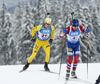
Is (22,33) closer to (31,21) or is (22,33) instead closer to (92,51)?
(31,21)

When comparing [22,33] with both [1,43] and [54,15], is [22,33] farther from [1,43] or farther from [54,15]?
[54,15]

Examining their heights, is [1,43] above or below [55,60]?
above

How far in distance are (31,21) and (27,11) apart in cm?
196

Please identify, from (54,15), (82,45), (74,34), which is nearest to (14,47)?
(54,15)

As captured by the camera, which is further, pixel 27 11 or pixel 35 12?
pixel 35 12

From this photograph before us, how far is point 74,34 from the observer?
20.8 feet

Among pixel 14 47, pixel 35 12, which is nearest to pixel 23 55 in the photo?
pixel 14 47

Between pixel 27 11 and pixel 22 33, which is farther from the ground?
pixel 27 11

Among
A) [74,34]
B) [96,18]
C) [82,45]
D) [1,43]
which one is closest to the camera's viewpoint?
[74,34]

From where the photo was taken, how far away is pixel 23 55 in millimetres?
30531

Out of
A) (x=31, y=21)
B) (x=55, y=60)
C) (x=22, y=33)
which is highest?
(x=31, y=21)

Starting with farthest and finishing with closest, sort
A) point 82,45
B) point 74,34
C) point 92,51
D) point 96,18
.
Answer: point 96,18 < point 92,51 < point 82,45 < point 74,34

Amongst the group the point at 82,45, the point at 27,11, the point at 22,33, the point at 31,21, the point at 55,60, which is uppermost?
the point at 27,11

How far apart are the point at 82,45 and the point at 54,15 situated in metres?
10.4
